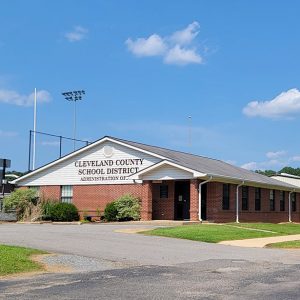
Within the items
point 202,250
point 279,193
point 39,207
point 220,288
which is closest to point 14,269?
point 220,288

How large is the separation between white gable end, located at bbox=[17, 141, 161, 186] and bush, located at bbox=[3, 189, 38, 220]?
105 inches

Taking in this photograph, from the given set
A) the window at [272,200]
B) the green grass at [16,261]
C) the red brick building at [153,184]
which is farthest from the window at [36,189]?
the green grass at [16,261]

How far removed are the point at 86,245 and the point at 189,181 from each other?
1597cm

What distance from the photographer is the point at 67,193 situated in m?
38.1

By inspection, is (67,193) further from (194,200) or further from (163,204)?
(194,200)

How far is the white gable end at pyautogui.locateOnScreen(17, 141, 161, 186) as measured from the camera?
35.4m

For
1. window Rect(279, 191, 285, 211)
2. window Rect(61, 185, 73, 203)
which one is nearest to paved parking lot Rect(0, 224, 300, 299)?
window Rect(61, 185, 73, 203)

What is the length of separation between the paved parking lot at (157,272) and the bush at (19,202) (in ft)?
51.5

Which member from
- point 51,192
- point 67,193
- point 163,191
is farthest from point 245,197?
point 51,192

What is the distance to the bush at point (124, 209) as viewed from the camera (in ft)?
110

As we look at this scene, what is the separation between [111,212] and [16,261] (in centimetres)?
2079

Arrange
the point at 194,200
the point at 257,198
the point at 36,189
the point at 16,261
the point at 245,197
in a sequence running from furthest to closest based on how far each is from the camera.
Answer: the point at 36,189 < the point at 257,198 < the point at 245,197 < the point at 194,200 < the point at 16,261

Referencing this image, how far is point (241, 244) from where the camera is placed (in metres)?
20.3

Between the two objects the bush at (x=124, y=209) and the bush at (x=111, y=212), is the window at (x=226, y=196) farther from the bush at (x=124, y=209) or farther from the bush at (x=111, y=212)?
the bush at (x=111, y=212)
